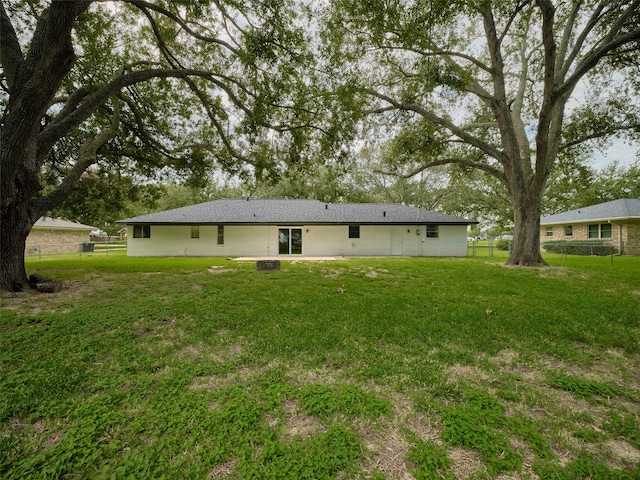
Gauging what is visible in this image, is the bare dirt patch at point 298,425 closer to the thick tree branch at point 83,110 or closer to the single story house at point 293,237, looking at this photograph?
the thick tree branch at point 83,110

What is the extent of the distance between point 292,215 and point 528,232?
43.2 ft

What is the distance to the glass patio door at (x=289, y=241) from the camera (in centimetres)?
1839

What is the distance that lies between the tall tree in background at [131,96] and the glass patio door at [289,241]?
7.30m

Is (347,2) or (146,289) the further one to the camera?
(347,2)

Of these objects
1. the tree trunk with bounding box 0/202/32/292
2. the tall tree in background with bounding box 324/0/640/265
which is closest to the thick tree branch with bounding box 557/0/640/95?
the tall tree in background with bounding box 324/0/640/265

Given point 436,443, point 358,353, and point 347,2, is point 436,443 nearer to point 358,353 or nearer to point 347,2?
point 358,353

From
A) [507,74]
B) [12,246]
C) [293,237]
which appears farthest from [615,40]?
[12,246]

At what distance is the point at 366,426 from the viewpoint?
7.11ft

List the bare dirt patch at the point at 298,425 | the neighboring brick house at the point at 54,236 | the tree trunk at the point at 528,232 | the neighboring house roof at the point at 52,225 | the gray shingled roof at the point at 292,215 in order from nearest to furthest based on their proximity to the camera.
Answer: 1. the bare dirt patch at the point at 298,425
2. the tree trunk at the point at 528,232
3. the gray shingled roof at the point at 292,215
4. the neighboring brick house at the point at 54,236
5. the neighboring house roof at the point at 52,225

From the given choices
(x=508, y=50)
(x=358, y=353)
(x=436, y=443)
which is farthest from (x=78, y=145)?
(x=508, y=50)

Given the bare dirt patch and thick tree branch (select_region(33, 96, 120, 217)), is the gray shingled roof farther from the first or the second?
the bare dirt patch

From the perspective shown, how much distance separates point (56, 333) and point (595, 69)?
68.0ft

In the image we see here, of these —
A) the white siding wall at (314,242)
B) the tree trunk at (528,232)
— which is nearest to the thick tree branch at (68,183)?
the white siding wall at (314,242)

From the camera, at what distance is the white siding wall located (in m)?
18.4
